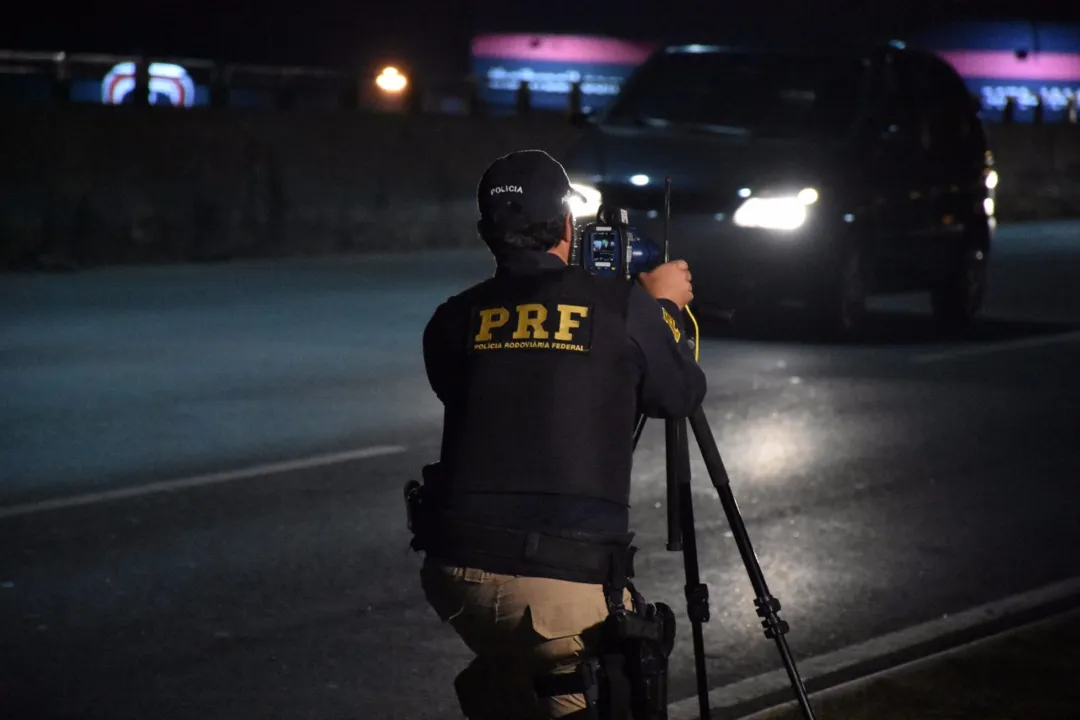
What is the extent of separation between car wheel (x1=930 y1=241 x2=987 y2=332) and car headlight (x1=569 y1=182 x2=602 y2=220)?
124 inches

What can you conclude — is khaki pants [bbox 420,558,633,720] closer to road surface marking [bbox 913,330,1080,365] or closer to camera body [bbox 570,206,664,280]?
camera body [bbox 570,206,664,280]

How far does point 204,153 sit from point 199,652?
13.5 meters

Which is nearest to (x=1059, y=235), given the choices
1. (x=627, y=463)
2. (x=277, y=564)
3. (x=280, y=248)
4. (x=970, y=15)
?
(x=280, y=248)

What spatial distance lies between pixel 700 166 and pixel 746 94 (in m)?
1.13

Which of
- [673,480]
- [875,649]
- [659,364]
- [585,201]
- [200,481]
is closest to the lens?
[659,364]

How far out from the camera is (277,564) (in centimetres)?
685

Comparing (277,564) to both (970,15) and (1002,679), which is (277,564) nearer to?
(1002,679)

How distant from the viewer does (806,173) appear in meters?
12.8

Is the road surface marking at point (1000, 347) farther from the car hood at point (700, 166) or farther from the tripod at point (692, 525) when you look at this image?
the tripod at point (692, 525)

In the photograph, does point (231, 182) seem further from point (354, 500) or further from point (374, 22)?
point (374, 22)

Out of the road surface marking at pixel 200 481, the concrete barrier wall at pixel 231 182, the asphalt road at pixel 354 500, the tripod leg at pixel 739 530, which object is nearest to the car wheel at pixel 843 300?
the asphalt road at pixel 354 500

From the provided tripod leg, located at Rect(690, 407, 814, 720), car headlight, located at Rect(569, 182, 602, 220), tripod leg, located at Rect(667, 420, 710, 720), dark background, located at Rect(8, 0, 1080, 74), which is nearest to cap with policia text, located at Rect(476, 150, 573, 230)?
tripod leg, located at Rect(667, 420, 710, 720)

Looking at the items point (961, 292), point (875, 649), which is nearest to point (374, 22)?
point (961, 292)

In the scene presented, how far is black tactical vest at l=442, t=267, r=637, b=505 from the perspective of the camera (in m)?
3.37
